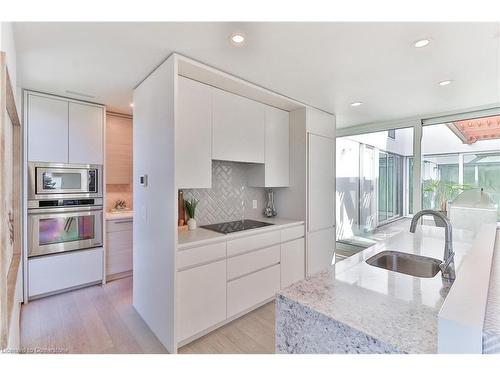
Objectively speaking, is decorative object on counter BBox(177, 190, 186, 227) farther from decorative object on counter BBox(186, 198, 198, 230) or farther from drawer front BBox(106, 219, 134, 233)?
drawer front BBox(106, 219, 134, 233)

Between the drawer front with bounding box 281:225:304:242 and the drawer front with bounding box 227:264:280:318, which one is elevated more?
the drawer front with bounding box 281:225:304:242

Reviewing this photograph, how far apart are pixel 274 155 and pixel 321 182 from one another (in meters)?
0.82

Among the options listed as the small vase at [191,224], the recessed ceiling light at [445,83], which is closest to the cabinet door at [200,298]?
the small vase at [191,224]

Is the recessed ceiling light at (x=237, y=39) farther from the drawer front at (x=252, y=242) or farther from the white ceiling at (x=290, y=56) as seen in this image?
the drawer front at (x=252, y=242)

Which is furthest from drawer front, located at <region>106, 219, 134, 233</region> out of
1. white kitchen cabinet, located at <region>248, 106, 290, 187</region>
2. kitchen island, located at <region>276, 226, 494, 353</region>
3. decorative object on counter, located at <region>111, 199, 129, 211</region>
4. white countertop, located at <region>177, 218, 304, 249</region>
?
kitchen island, located at <region>276, 226, 494, 353</region>

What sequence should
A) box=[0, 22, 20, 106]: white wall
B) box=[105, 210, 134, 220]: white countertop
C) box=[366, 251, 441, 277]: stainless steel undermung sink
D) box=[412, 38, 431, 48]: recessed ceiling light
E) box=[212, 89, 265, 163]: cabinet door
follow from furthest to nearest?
box=[105, 210, 134, 220]: white countertop, box=[212, 89, 265, 163]: cabinet door, box=[412, 38, 431, 48]: recessed ceiling light, box=[366, 251, 441, 277]: stainless steel undermung sink, box=[0, 22, 20, 106]: white wall

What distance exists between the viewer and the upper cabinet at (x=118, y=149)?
341cm

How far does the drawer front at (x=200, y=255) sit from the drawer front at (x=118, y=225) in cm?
185

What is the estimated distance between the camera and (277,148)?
3.03 metres

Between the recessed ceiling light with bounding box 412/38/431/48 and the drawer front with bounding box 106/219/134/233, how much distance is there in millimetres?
3608

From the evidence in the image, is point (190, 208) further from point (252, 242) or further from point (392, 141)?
point (392, 141)

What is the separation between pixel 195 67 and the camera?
196 cm

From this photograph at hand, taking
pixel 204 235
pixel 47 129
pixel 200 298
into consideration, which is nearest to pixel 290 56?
pixel 204 235

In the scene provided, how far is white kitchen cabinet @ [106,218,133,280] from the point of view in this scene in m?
3.21
